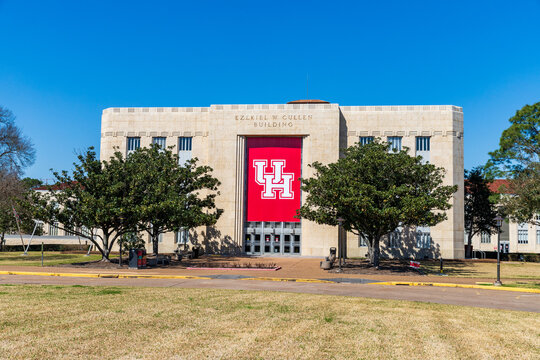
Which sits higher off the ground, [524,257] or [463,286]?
[463,286]

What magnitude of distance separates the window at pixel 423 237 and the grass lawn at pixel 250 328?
37481 millimetres

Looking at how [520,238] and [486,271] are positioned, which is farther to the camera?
[520,238]

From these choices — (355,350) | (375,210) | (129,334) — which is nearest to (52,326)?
(129,334)

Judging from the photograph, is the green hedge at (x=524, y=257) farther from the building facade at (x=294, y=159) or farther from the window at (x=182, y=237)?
the window at (x=182, y=237)

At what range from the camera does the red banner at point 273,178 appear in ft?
174

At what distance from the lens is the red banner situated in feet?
174

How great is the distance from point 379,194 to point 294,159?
2322 cm

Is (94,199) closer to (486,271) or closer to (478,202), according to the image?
(486,271)

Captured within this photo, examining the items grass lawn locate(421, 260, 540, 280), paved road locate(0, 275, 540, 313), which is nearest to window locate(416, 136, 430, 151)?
grass lawn locate(421, 260, 540, 280)

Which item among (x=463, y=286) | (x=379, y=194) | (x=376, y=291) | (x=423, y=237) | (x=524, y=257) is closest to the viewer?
(x=376, y=291)

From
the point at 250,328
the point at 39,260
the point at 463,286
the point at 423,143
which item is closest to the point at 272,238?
the point at 423,143

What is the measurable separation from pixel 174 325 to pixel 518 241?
79681 mm

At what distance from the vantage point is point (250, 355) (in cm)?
946

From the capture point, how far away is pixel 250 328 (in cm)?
1176
